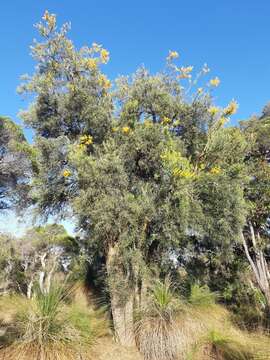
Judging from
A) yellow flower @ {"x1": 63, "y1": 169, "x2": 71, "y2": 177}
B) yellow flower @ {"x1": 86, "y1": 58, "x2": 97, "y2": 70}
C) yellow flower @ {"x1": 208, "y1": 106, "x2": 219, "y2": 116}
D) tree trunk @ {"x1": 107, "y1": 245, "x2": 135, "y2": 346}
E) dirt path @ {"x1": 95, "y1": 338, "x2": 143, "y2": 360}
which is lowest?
dirt path @ {"x1": 95, "y1": 338, "x2": 143, "y2": 360}

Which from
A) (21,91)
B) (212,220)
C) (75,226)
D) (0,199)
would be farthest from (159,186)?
(0,199)

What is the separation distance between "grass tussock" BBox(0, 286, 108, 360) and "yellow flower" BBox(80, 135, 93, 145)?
4032 mm

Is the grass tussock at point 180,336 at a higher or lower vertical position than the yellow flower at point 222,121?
lower

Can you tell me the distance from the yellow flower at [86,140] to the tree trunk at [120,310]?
291cm

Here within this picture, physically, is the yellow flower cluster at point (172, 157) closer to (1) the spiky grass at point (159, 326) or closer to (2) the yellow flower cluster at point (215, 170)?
(2) the yellow flower cluster at point (215, 170)

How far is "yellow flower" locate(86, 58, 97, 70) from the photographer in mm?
8604

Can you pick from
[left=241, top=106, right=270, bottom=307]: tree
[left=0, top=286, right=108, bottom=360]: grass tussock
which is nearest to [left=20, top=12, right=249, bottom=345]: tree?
[left=0, top=286, right=108, bottom=360]: grass tussock

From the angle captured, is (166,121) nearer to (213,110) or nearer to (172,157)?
(213,110)

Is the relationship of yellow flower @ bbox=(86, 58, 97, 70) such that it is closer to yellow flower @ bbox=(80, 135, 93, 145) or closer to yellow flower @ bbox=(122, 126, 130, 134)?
yellow flower @ bbox=(80, 135, 93, 145)

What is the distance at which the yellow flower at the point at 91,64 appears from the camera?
8.60 metres

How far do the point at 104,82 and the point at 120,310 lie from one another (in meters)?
6.25

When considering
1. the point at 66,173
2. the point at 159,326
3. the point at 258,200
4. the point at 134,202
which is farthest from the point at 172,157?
the point at 258,200

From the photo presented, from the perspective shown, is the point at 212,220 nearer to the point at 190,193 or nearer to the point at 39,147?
the point at 190,193

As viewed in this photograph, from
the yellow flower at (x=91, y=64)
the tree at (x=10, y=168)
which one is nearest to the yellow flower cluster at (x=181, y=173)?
the yellow flower at (x=91, y=64)
